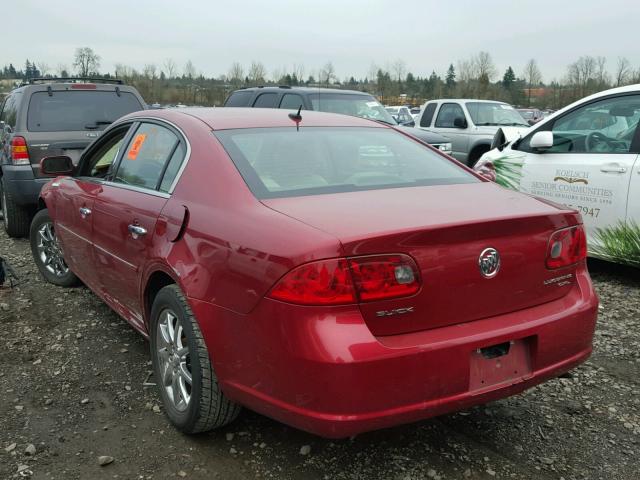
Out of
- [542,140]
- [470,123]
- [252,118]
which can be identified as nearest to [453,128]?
[470,123]

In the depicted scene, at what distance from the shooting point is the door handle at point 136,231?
3.22 meters

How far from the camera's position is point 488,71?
62750mm

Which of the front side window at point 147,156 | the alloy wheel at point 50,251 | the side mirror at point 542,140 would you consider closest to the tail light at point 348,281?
the front side window at point 147,156

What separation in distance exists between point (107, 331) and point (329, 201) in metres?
2.46

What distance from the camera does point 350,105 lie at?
1012cm

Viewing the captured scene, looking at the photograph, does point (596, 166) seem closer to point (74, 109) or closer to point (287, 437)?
point (287, 437)

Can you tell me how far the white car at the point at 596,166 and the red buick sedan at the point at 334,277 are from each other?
237 centimetres

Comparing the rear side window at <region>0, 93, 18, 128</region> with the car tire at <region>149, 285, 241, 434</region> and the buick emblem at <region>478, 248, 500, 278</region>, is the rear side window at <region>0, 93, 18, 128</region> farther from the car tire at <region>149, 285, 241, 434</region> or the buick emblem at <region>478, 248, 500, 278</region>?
the buick emblem at <region>478, 248, 500, 278</region>

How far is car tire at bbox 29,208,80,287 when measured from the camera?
17.5ft

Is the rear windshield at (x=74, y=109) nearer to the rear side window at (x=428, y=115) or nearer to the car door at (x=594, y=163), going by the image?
the car door at (x=594, y=163)

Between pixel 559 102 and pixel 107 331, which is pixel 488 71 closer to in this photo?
pixel 559 102

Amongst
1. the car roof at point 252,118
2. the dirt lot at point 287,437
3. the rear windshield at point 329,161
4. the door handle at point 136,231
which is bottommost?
the dirt lot at point 287,437

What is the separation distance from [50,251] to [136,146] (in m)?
2.24

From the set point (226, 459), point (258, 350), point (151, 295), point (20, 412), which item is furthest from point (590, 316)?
point (20, 412)
